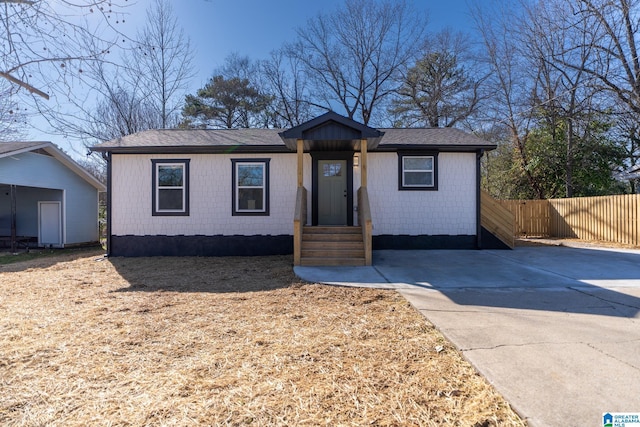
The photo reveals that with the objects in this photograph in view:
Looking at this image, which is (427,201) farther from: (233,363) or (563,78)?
(563,78)

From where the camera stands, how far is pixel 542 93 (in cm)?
1689

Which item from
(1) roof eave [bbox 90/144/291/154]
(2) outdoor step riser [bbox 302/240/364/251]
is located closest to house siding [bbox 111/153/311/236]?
(1) roof eave [bbox 90/144/291/154]

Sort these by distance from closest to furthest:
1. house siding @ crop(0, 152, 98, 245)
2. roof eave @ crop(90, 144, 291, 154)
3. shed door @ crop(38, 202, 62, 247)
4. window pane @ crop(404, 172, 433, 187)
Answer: roof eave @ crop(90, 144, 291, 154) → window pane @ crop(404, 172, 433, 187) → house siding @ crop(0, 152, 98, 245) → shed door @ crop(38, 202, 62, 247)

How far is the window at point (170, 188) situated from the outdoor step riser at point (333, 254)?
413 centimetres

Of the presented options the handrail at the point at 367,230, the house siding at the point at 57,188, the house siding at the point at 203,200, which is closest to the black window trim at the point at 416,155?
the handrail at the point at 367,230

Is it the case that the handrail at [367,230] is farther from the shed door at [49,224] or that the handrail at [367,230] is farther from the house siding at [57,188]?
the shed door at [49,224]

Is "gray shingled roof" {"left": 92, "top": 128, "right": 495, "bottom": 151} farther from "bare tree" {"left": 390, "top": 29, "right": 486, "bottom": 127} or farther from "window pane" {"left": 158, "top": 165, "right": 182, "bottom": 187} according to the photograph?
"bare tree" {"left": 390, "top": 29, "right": 486, "bottom": 127}

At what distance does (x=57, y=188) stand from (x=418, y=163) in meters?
13.6

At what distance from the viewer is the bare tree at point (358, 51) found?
20234 millimetres

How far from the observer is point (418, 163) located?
944 cm

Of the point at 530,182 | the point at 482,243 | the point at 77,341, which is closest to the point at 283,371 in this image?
the point at 77,341

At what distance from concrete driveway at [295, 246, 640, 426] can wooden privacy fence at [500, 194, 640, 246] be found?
4.60 m

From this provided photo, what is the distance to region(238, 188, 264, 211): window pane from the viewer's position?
9352 mm

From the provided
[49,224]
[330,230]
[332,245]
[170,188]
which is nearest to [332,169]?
[330,230]
